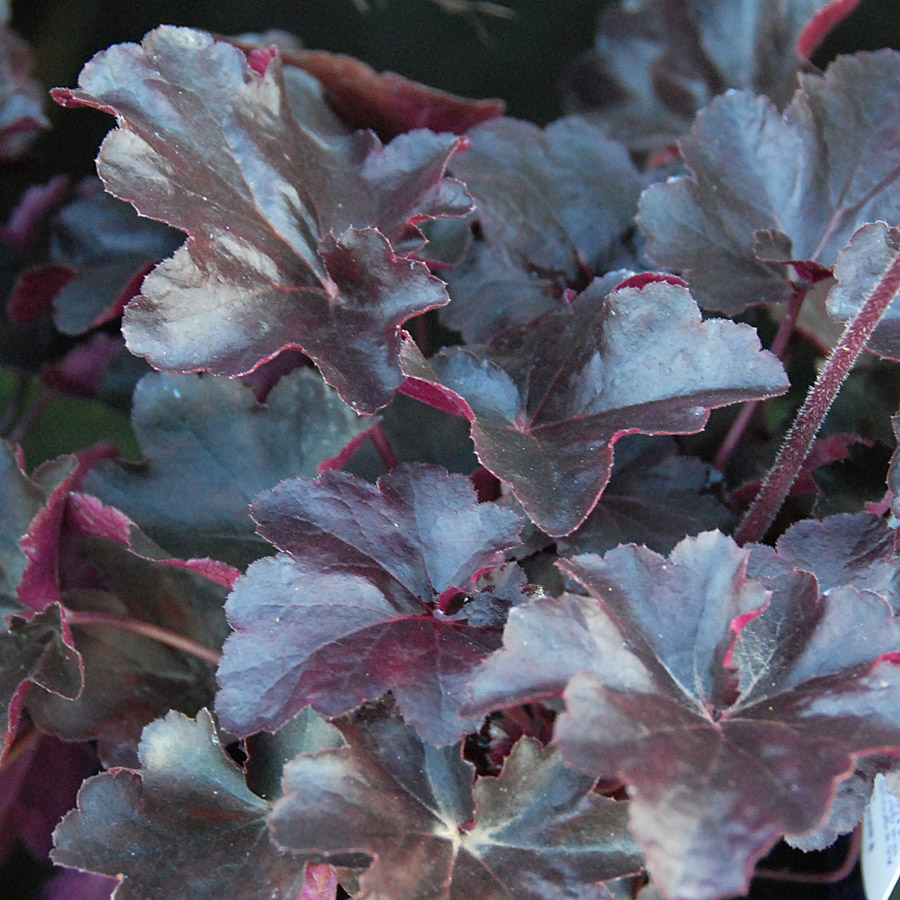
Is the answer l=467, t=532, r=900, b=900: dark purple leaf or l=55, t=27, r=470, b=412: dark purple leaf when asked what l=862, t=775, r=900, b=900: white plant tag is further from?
l=55, t=27, r=470, b=412: dark purple leaf

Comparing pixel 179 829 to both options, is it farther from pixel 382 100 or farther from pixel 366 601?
pixel 382 100

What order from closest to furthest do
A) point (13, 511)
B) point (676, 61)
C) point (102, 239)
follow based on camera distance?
point (13, 511) < point (102, 239) < point (676, 61)

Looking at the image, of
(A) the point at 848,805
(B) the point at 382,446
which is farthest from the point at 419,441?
(A) the point at 848,805

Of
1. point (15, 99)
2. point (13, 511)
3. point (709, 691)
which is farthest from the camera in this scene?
point (15, 99)

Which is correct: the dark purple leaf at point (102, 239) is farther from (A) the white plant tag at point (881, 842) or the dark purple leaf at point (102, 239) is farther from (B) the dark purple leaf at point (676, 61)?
(A) the white plant tag at point (881, 842)

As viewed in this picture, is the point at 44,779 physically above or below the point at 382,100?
below

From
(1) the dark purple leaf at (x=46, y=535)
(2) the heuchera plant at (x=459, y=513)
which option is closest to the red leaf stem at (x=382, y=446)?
(2) the heuchera plant at (x=459, y=513)

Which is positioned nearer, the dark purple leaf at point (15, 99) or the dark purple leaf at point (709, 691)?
the dark purple leaf at point (709, 691)

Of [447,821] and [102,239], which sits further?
[102,239]
